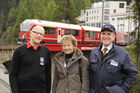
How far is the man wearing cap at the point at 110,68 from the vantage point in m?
2.98

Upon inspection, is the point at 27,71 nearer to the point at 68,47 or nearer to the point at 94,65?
the point at 68,47

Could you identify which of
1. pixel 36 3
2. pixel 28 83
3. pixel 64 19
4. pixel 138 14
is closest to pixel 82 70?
pixel 28 83

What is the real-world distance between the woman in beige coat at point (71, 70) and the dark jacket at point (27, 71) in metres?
0.33

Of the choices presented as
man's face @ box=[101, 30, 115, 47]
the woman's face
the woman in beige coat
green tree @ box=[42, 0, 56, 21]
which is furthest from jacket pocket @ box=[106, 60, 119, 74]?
green tree @ box=[42, 0, 56, 21]

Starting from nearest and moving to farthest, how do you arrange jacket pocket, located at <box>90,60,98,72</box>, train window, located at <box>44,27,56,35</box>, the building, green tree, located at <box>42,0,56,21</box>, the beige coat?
jacket pocket, located at <box>90,60,98,72</box>
the beige coat
train window, located at <box>44,27,56,35</box>
the building
green tree, located at <box>42,0,56,21</box>

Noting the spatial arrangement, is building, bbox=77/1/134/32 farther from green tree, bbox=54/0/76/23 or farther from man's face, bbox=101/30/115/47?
man's face, bbox=101/30/115/47

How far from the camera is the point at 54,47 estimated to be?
67.1 ft

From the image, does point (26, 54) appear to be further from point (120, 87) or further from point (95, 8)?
point (95, 8)

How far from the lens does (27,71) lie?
3430mm

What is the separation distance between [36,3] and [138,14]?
86970 mm

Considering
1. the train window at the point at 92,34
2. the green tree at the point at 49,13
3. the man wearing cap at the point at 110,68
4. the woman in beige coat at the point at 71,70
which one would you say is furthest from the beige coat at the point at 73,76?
the green tree at the point at 49,13

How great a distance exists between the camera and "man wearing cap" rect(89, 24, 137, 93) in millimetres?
2984

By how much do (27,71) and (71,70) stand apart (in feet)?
2.44

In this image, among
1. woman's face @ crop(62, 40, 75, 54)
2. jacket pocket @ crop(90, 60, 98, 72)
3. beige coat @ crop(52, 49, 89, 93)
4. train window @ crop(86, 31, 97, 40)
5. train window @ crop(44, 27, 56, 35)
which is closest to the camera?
jacket pocket @ crop(90, 60, 98, 72)
